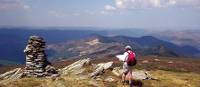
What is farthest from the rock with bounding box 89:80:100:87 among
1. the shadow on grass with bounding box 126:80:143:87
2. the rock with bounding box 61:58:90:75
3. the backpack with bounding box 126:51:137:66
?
the rock with bounding box 61:58:90:75

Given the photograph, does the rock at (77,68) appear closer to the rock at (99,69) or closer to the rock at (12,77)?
the rock at (99,69)

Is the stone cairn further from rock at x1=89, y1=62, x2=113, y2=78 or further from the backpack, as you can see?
the backpack

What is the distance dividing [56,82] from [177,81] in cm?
2031

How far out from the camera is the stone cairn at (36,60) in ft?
160

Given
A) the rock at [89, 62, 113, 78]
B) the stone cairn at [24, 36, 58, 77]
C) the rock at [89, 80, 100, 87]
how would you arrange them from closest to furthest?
the rock at [89, 80, 100, 87]
the rock at [89, 62, 113, 78]
the stone cairn at [24, 36, 58, 77]

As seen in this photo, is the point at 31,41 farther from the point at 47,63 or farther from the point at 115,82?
the point at 115,82

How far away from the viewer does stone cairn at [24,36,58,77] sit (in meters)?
48.8

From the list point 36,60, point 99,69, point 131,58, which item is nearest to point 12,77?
point 36,60

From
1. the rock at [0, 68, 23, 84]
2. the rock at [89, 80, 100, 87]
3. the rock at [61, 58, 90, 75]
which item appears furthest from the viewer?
the rock at [61, 58, 90, 75]

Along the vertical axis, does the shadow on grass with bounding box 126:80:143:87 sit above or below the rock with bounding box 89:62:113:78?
below

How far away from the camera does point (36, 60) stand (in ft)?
162

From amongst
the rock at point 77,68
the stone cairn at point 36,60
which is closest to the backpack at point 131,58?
the rock at point 77,68

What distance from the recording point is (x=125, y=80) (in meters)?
44.2

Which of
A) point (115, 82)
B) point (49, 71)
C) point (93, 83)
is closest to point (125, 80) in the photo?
point (115, 82)
